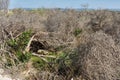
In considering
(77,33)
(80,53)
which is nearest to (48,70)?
(80,53)

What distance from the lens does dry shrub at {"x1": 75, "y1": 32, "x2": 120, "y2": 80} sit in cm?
926

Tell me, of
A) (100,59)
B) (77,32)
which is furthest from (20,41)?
(77,32)

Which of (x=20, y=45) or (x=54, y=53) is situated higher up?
(x=20, y=45)

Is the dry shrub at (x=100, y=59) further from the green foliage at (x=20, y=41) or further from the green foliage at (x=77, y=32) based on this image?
the green foliage at (x=77, y=32)

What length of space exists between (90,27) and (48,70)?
11431 millimetres

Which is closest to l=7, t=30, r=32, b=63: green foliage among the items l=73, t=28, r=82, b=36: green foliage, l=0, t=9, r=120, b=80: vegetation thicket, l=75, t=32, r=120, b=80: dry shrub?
l=0, t=9, r=120, b=80: vegetation thicket

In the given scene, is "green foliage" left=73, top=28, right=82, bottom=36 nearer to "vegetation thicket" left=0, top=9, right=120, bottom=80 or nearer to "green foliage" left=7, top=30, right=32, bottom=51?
"vegetation thicket" left=0, top=9, right=120, bottom=80

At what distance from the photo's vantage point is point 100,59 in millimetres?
9484

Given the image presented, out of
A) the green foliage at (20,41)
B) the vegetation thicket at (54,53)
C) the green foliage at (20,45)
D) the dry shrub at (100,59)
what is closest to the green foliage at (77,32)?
the vegetation thicket at (54,53)

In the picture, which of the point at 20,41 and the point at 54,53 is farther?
the point at 54,53

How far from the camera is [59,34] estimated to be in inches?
628

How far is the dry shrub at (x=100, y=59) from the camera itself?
9.26m

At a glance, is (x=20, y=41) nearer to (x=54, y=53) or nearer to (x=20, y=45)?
(x=20, y=45)

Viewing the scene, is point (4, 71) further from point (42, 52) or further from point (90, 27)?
point (90, 27)
